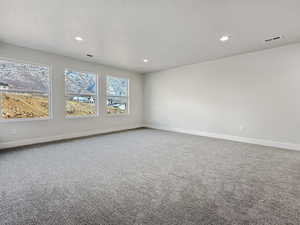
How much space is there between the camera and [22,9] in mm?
2287

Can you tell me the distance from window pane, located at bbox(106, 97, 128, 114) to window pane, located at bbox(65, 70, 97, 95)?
2.33ft

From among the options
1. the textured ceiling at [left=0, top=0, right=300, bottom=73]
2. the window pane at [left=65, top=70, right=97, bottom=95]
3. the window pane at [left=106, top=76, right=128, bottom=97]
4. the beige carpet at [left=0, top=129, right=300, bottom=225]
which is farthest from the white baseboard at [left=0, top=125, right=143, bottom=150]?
the textured ceiling at [left=0, top=0, right=300, bottom=73]

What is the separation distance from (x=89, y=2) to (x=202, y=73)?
4.07m

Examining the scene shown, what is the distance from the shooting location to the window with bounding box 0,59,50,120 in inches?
143

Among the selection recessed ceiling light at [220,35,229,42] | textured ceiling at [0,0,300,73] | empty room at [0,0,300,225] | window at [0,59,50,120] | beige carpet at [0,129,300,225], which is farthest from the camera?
window at [0,59,50,120]

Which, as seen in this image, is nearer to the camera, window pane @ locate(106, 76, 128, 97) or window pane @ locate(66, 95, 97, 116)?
window pane @ locate(66, 95, 97, 116)

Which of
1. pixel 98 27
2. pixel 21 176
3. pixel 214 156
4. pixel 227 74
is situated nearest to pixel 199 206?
pixel 214 156

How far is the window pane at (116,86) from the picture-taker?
577 centimetres

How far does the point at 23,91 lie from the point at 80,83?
1.54 meters

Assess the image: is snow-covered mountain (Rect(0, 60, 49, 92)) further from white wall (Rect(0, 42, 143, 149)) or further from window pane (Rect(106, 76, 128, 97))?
window pane (Rect(106, 76, 128, 97))

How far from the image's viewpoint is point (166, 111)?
630 cm

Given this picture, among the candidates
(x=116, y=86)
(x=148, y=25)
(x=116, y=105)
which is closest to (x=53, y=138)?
(x=116, y=105)

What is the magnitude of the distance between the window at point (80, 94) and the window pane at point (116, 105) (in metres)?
0.57

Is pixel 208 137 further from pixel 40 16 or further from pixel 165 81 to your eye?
pixel 40 16
